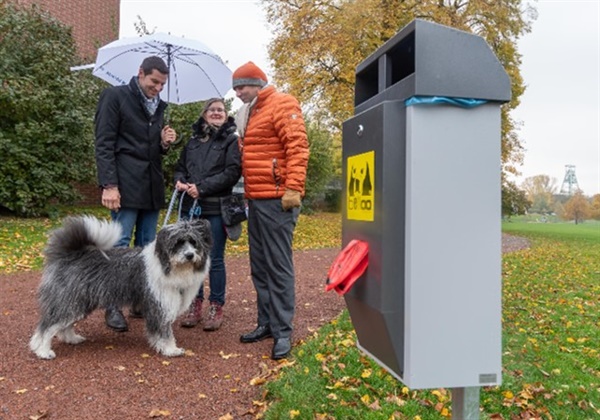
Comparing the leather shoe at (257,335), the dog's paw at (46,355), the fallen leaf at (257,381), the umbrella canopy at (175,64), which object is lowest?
the fallen leaf at (257,381)

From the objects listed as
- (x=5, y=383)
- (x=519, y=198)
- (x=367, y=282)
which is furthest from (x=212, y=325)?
(x=519, y=198)

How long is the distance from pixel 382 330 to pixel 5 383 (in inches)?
128

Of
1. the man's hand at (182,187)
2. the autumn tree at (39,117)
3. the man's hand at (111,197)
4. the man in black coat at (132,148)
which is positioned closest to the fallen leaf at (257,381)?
the man in black coat at (132,148)

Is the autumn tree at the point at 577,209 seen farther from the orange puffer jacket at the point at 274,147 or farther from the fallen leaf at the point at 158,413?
the fallen leaf at the point at 158,413

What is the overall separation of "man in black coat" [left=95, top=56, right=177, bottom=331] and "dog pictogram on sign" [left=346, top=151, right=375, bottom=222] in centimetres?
326

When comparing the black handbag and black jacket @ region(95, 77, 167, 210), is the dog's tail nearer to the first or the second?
black jacket @ region(95, 77, 167, 210)

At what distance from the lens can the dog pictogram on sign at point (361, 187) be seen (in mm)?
1664

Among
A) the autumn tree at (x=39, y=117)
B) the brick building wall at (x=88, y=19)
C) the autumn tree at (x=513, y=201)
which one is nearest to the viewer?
the autumn tree at (x=39, y=117)

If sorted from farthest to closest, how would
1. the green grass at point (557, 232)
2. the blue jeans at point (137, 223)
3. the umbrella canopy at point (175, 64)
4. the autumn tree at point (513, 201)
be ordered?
the autumn tree at point (513, 201) < the green grass at point (557, 232) < the umbrella canopy at point (175, 64) < the blue jeans at point (137, 223)

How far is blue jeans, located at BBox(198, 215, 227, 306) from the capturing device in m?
4.92

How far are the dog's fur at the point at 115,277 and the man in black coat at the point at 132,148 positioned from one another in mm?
378

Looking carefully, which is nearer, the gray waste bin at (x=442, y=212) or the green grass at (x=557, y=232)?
the gray waste bin at (x=442, y=212)

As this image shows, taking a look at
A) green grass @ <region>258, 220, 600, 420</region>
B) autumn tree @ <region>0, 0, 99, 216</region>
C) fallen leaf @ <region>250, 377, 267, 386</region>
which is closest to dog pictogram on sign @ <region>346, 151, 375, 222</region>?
green grass @ <region>258, 220, 600, 420</region>

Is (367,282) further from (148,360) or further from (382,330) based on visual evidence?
(148,360)
